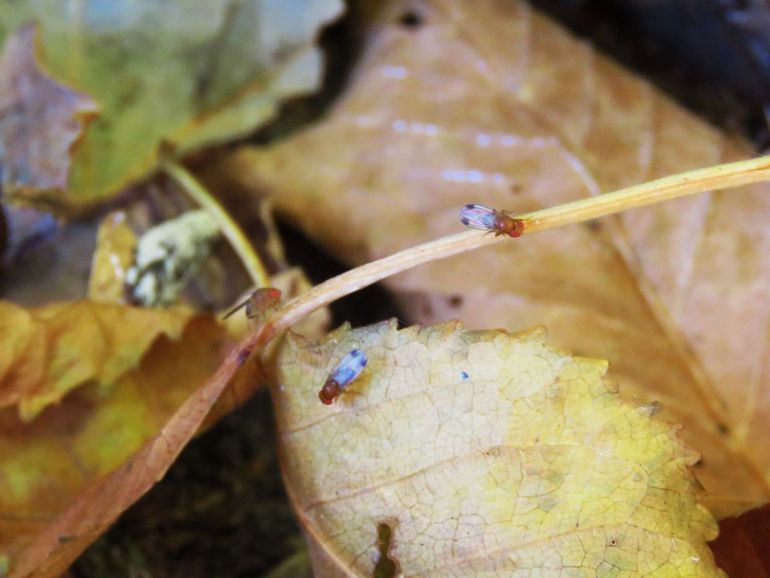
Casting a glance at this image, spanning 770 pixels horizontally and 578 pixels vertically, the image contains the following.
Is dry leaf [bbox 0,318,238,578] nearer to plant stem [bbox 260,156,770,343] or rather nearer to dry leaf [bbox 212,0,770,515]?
plant stem [bbox 260,156,770,343]

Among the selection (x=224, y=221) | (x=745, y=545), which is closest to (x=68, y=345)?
(x=224, y=221)

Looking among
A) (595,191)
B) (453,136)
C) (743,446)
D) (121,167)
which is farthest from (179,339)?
(743,446)

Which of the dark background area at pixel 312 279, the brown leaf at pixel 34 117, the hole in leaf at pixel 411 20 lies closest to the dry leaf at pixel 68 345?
the dark background area at pixel 312 279

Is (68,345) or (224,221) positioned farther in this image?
(224,221)

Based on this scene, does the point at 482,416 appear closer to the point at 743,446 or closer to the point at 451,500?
the point at 451,500

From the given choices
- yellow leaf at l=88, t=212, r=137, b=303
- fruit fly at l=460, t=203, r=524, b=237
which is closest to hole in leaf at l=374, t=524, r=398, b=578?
fruit fly at l=460, t=203, r=524, b=237

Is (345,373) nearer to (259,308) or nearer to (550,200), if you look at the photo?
(259,308)
